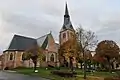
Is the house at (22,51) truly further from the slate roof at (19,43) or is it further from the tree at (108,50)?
the tree at (108,50)

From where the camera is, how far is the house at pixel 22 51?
7588cm

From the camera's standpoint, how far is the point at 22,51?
76812 mm

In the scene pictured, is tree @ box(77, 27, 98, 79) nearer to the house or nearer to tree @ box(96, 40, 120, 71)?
tree @ box(96, 40, 120, 71)

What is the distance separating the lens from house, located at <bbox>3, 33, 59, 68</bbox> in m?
75.9

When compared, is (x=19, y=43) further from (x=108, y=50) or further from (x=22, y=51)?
(x=108, y=50)

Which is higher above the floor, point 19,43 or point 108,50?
point 19,43

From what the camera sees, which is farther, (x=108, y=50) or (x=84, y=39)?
(x=108, y=50)

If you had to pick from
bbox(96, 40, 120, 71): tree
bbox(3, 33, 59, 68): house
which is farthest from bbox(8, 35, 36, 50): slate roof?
bbox(96, 40, 120, 71): tree

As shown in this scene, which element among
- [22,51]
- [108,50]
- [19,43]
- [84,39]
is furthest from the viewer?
[19,43]

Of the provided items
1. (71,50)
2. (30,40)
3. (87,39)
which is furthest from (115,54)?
(30,40)

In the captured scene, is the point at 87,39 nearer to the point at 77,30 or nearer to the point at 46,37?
the point at 77,30

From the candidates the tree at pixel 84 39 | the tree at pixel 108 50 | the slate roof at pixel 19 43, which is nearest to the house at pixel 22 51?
the slate roof at pixel 19 43

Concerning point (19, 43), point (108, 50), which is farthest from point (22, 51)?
point (108, 50)

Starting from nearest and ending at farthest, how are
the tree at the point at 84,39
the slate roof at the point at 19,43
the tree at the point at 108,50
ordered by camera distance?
the tree at the point at 84,39 < the tree at the point at 108,50 < the slate roof at the point at 19,43
